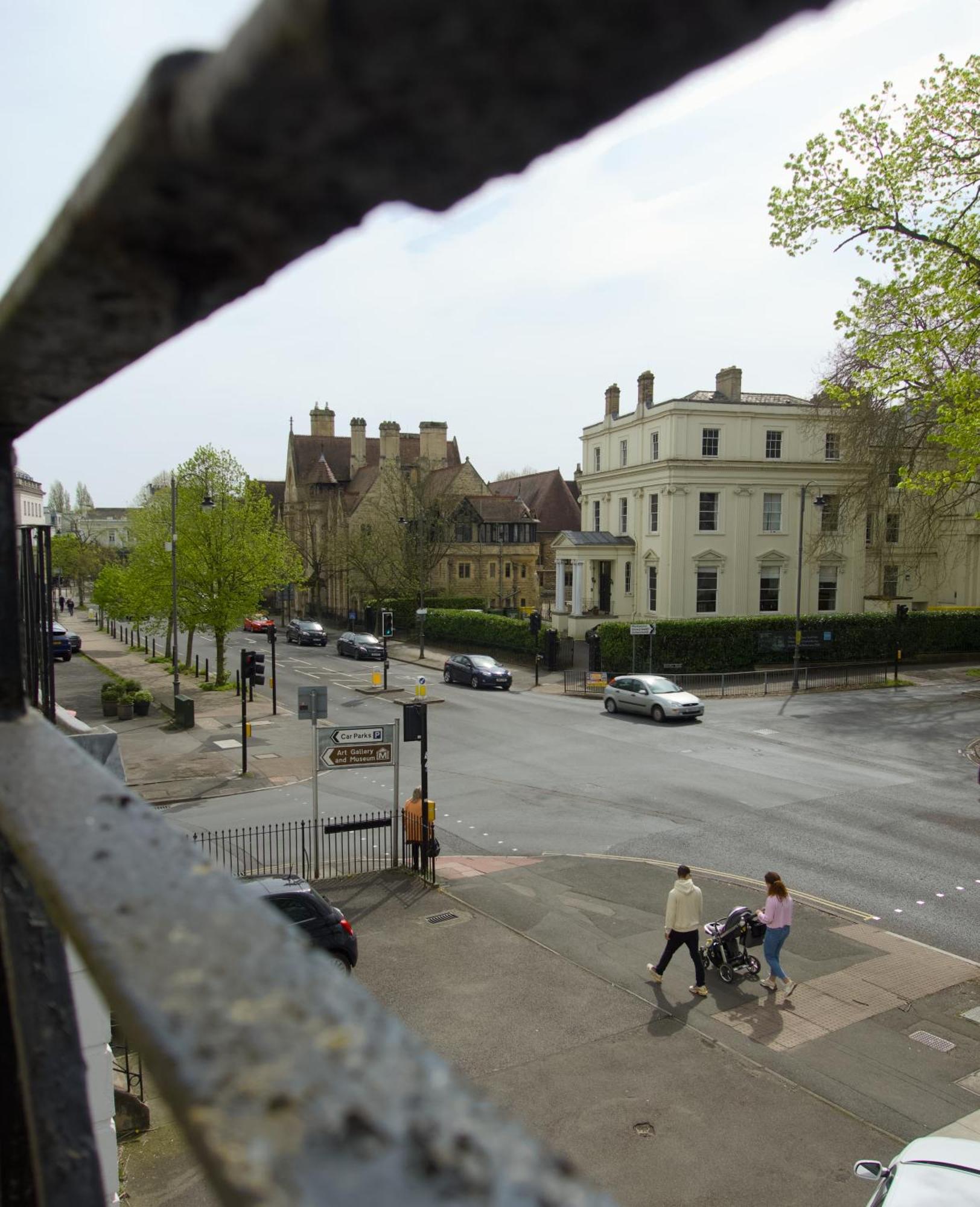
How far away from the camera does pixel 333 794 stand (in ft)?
68.6

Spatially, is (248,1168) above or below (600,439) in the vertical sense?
below

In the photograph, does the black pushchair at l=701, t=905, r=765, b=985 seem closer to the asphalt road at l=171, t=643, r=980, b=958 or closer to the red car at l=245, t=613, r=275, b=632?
the asphalt road at l=171, t=643, r=980, b=958

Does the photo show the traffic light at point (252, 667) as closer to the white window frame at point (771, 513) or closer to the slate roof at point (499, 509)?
the white window frame at point (771, 513)

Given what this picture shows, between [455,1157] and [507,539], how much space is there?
2763 inches

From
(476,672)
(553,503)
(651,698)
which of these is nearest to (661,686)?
(651,698)

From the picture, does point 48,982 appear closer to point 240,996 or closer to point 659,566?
point 240,996

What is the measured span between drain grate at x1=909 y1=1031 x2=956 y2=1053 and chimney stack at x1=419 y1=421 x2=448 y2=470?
67.9 meters

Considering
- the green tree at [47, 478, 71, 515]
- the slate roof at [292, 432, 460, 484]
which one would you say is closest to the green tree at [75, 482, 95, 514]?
the green tree at [47, 478, 71, 515]

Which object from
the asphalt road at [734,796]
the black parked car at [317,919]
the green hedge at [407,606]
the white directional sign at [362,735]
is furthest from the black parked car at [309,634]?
the black parked car at [317,919]

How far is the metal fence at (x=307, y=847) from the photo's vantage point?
51.9ft

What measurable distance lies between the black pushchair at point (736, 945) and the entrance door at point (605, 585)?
41993 millimetres

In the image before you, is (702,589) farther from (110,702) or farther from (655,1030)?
(655,1030)

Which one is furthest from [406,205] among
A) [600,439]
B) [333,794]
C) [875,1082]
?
[600,439]

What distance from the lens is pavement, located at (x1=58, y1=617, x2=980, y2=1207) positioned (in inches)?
306
